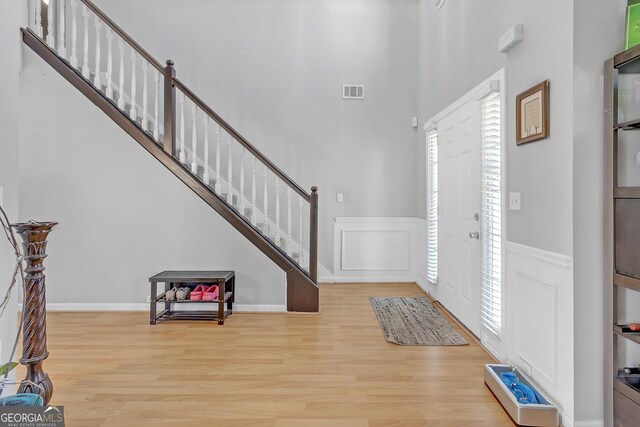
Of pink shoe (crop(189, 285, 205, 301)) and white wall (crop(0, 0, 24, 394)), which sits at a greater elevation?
white wall (crop(0, 0, 24, 394))

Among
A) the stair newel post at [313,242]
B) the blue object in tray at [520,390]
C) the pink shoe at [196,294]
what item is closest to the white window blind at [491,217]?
the blue object in tray at [520,390]

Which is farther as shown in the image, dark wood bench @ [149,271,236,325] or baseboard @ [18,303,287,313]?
baseboard @ [18,303,287,313]

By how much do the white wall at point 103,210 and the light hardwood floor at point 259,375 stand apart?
1.48 ft

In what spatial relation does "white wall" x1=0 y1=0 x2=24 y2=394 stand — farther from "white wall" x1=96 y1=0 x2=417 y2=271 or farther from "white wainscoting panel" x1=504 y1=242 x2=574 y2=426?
"white wall" x1=96 y1=0 x2=417 y2=271

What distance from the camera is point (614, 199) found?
1893mm

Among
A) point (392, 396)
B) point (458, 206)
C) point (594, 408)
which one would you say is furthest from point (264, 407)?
point (458, 206)

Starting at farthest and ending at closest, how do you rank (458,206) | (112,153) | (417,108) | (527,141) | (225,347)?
(417,108), (112,153), (458,206), (225,347), (527,141)

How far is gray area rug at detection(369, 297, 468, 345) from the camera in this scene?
3.37m

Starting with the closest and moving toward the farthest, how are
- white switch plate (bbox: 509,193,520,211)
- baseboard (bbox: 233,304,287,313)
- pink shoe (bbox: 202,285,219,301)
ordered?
1. white switch plate (bbox: 509,193,520,211)
2. pink shoe (bbox: 202,285,219,301)
3. baseboard (bbox: 233,304,287,313)

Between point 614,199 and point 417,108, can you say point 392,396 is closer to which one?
point 614,199

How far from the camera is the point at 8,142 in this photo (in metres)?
2.07

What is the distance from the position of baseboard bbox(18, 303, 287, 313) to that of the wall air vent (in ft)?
10.4

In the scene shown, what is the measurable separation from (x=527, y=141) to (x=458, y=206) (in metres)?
1.44

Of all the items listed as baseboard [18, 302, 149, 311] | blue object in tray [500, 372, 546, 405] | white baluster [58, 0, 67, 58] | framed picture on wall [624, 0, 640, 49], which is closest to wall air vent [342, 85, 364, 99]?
→ white baluster [58, 0, 67, 58]
